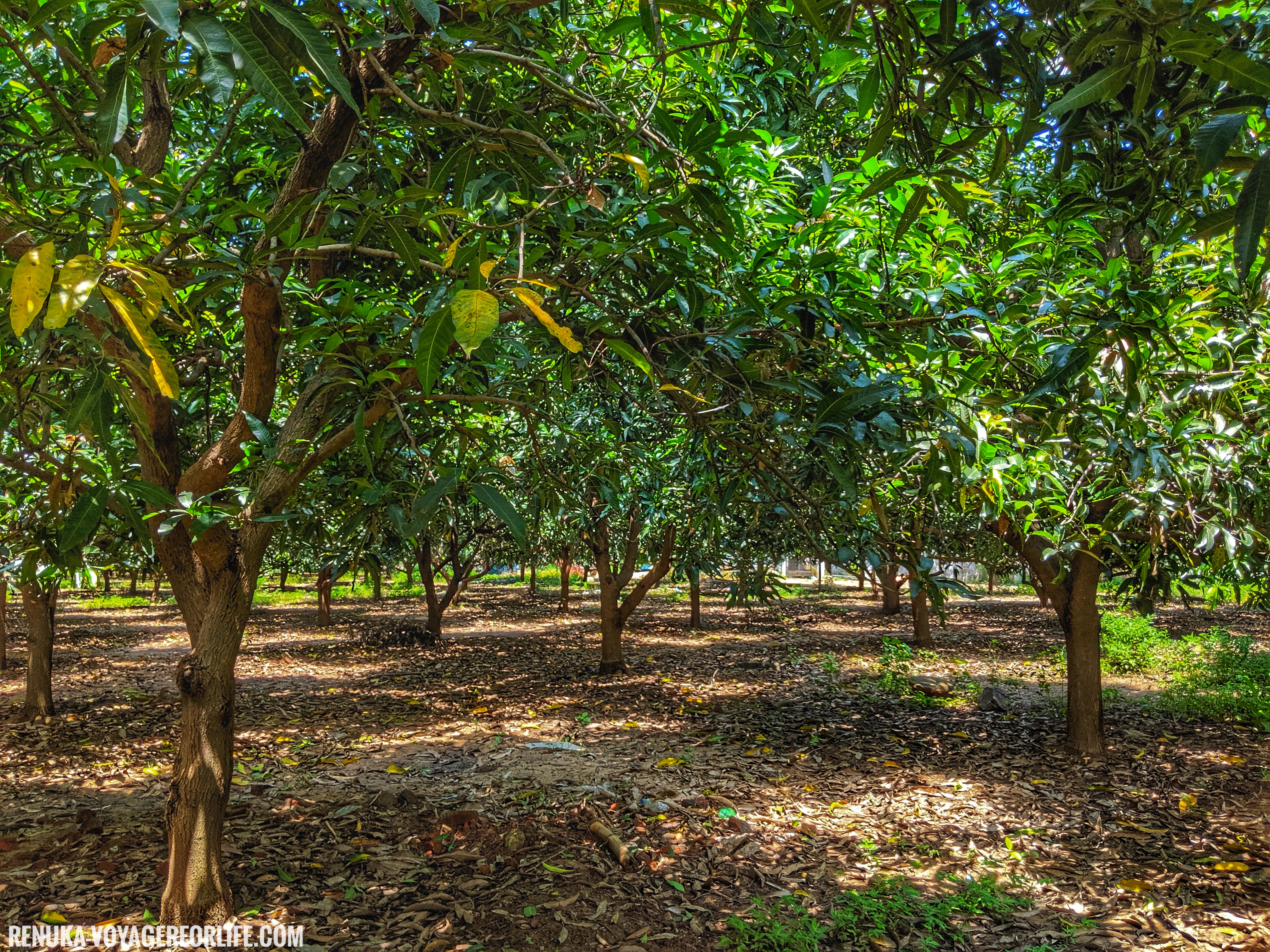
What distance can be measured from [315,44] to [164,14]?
20 centimetres

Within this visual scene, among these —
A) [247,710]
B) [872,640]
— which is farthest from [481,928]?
[872,640]

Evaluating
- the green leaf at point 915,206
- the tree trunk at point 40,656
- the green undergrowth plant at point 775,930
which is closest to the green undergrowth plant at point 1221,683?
the green undergrowth plant at point 775,930

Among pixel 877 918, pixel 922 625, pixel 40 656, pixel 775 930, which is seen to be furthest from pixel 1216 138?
pixel 922 625

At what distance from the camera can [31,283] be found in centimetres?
90

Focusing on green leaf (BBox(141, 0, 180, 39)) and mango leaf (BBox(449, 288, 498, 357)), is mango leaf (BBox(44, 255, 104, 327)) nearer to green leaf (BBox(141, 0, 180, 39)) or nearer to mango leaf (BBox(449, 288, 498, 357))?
green leaf (BBox(141, 0, 180, 39))

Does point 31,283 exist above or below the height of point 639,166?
below

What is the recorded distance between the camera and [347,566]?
2645mm

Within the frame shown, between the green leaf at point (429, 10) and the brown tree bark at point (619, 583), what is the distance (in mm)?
7587

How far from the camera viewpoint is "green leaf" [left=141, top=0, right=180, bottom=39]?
2.92 ft

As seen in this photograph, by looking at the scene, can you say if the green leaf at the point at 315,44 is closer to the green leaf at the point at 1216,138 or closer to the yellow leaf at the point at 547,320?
the yellow leaf at the point at 547,320

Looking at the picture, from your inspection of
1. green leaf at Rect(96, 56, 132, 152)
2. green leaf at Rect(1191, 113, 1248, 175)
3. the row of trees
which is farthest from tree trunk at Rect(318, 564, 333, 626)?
green leaf at Rect(1191, 113, 1248, 175)

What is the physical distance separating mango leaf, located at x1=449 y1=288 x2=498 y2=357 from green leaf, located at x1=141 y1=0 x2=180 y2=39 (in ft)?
1.43

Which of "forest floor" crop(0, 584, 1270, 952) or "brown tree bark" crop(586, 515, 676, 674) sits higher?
"brown tree bark" crop(586, 515, 676, 674)

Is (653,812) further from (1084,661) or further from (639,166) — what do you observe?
(639,166)
